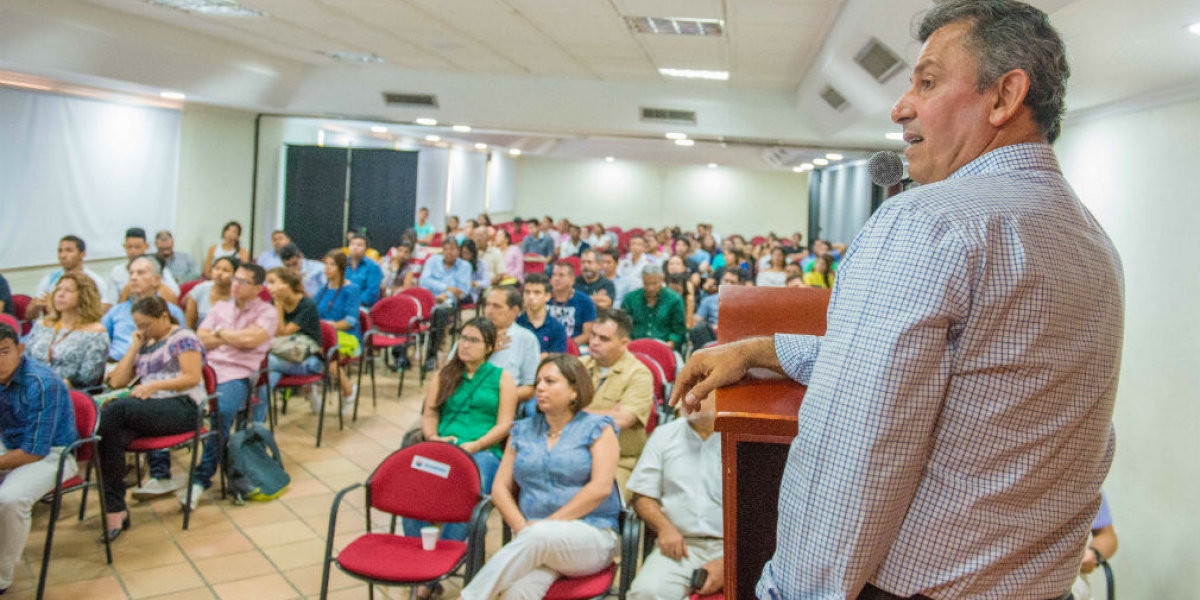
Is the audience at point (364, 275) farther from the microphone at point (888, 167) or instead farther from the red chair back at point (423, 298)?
the microphone at point (888, 167)

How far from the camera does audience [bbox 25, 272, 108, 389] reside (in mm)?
5246

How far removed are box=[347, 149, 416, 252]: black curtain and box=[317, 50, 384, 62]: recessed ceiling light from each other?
190 cm

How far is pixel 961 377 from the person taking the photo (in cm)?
98

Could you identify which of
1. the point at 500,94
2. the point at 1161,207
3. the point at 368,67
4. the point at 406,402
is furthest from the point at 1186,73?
the point at 368,67

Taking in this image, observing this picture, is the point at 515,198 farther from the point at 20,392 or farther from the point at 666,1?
the point at 20,392

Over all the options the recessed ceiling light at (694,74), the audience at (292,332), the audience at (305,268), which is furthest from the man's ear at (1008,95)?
the recessed ceiling light at (694,74)

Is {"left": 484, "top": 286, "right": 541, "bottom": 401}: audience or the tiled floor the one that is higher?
{"left": 484, "top": 286, "right": 541, "bottom": 401}: audience

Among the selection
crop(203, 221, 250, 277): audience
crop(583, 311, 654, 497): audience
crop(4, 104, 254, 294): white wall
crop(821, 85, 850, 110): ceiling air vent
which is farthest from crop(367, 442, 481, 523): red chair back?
crop(4, 104, 254, 294): white wall

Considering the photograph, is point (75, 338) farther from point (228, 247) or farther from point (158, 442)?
point (228, 247)

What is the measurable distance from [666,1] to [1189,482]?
3.79 meters

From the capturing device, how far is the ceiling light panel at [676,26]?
6.52 meters

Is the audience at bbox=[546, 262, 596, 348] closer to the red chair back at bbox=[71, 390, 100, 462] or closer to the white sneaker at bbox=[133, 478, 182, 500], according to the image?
the white sneaker at bbox=[133, 478, 182, 500]

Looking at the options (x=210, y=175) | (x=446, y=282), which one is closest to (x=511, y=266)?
(x=446, y=282)

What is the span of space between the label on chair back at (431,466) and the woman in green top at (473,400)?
29.8 inches
